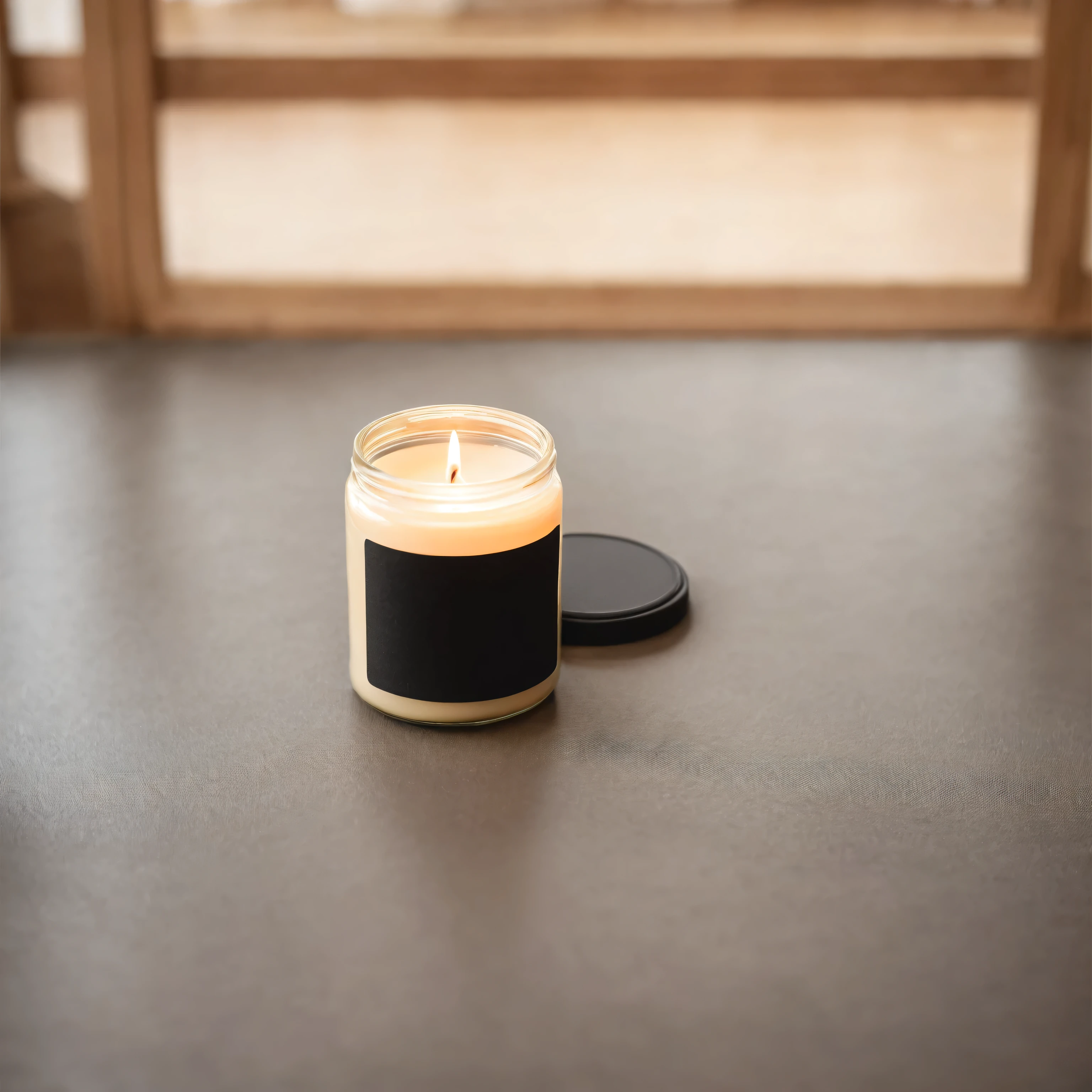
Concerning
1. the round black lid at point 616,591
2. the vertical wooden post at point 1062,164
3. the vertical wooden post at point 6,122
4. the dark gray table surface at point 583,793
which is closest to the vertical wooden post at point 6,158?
the vertical wooden post at point 6,122

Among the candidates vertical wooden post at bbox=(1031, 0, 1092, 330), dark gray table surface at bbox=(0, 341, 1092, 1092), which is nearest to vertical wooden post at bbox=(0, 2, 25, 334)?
dark gray table surface at bbox=(0, 341, 1092, 1092)

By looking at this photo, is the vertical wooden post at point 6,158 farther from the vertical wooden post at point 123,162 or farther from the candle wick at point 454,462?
the candle wick at point 454,462

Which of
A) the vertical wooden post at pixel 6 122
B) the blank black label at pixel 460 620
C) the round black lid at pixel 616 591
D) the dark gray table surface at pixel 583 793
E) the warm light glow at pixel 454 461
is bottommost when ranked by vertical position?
the dark gray table surface at pixel 583 793

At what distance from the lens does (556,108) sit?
4.27ft

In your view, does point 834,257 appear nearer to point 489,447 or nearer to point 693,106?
point 693,106

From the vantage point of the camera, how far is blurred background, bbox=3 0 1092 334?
4.18 feet

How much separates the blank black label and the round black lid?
0.30ft

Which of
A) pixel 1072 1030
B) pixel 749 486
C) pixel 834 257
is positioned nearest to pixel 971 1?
pixel 834 257

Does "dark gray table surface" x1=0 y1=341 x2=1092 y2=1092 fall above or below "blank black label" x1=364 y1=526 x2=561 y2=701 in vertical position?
below

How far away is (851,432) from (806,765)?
504 millimetres

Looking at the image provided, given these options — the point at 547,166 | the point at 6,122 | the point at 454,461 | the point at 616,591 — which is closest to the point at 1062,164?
the point at 547,166

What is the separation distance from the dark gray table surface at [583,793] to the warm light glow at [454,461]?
132mm

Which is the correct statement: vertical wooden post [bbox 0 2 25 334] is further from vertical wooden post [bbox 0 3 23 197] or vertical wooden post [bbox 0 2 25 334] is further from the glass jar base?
the glass jar base

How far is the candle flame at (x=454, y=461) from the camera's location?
2.27ft
